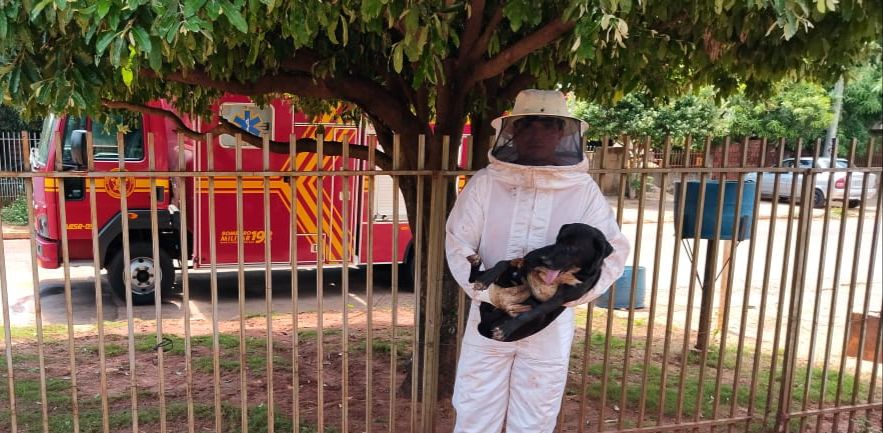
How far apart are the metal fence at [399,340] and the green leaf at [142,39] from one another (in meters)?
0.83

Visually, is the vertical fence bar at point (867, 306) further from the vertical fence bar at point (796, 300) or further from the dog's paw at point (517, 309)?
the dog's paw at point (517, 309)

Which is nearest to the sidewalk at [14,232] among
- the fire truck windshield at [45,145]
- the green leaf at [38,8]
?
the fire truck windshield at [45,145]

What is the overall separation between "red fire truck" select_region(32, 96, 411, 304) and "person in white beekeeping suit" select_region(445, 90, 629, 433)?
3977 millimetres

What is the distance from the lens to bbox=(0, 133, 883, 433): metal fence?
313 cm

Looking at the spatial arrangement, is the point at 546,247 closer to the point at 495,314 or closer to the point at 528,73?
the point at 495,314

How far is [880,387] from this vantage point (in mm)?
5367

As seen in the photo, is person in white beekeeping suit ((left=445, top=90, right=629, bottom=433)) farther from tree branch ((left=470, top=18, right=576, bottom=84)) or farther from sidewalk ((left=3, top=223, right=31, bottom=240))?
sidewalk ((left=3, top=223, right=31, bottom=240))

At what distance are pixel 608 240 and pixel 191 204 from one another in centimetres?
584

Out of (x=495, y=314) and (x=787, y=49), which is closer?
(x=495, y=314)

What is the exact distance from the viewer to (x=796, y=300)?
4.08 meters

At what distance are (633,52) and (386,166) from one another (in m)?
1.71

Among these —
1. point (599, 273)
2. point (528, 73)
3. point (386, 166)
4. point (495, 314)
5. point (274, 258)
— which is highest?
point (528, 73)

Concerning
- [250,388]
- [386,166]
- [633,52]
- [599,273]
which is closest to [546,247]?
[599,273]

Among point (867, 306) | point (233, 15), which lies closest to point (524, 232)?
point (233, 15)
